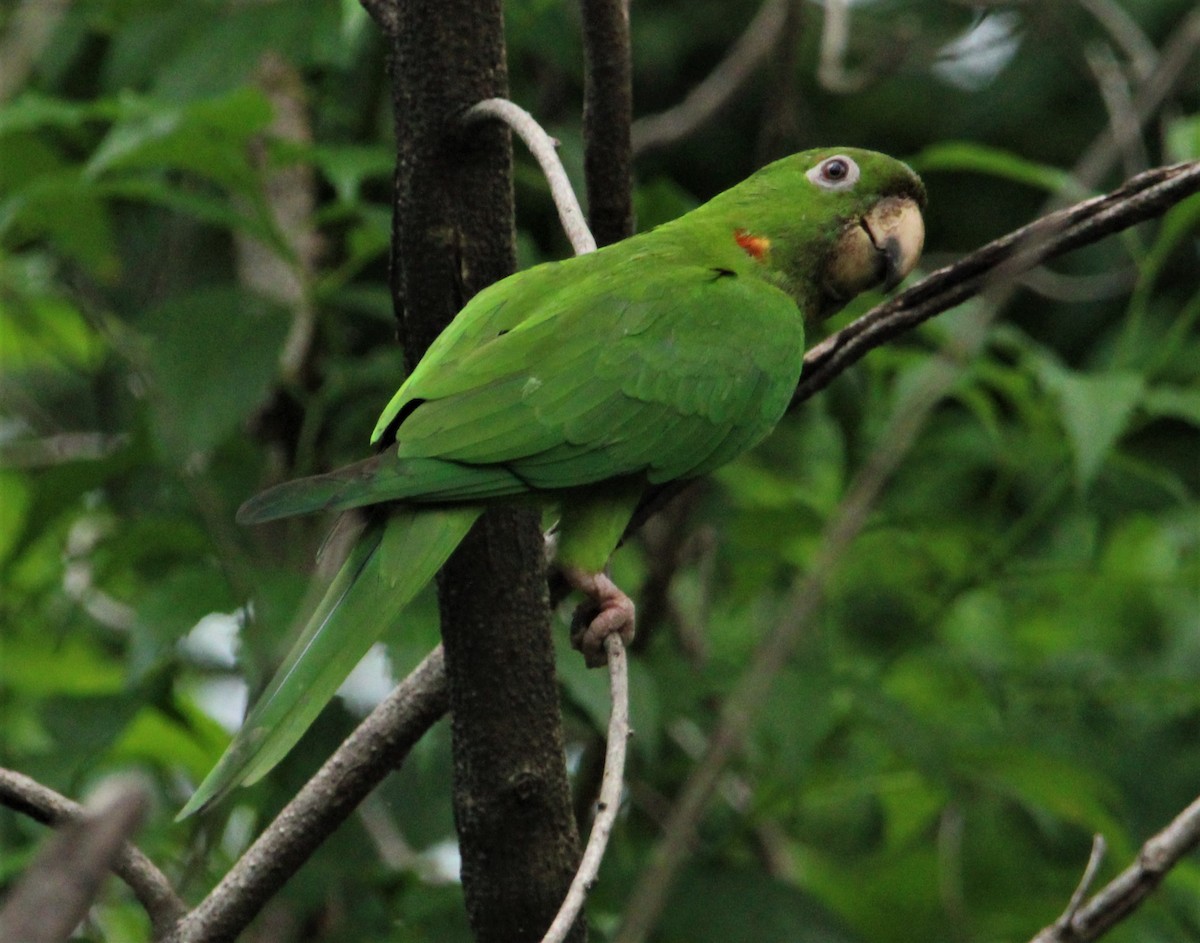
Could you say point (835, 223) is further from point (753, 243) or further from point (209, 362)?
point (209, 362)

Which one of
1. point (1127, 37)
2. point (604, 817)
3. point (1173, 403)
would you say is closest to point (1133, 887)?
point (604, 817)

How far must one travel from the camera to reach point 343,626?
2104 mm

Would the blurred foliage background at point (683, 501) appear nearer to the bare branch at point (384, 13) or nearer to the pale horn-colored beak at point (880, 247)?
the pale horn-colored beak at point (880, 247)

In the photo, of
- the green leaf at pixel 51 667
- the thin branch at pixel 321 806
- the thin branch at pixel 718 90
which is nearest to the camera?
the thin branch at pixel 321 806

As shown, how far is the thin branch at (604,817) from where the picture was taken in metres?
1.53

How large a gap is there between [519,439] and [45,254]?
2.69m

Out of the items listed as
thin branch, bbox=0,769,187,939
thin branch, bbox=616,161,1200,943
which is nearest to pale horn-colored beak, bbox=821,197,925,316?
thin branch, bbox=616,161,1200,943

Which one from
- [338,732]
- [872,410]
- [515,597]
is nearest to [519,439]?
[515,597]

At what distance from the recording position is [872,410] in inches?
138

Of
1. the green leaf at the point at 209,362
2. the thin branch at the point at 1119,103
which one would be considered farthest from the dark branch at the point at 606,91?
the thin branch at the point at 1119,103

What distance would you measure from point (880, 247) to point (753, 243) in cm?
27

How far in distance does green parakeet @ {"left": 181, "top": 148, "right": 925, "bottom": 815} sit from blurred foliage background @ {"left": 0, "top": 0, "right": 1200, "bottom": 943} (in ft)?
0.57

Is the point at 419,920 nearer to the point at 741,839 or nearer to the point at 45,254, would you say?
the point at 741,839

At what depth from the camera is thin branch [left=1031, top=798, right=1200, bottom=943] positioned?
1.95 meters
